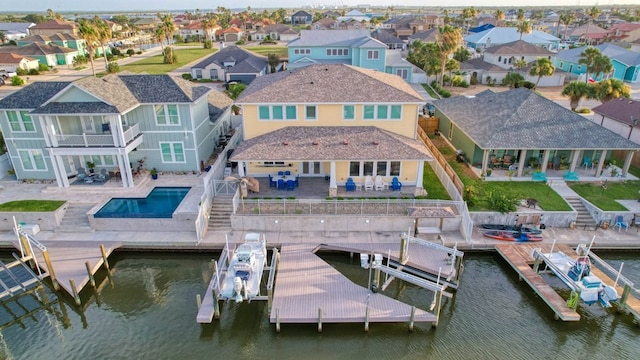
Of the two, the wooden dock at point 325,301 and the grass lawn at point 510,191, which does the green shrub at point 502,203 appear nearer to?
the grass lawn at point 510,191

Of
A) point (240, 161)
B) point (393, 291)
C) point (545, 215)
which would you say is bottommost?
point (393, 291)

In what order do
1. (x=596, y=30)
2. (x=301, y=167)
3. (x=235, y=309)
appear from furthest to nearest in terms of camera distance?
(x=596, y=30), (x=301, y=167), (x=235, y=309)

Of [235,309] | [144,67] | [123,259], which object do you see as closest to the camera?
[235,309]

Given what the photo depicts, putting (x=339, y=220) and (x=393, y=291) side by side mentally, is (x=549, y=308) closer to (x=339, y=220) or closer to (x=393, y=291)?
(x=393, y=291)

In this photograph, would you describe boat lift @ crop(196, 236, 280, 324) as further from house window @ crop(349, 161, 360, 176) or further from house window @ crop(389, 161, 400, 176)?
house window @ crop(389, 161, 400, 176)

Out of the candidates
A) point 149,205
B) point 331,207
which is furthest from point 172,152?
point 331,207

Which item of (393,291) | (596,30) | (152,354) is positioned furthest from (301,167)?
(596,30)
